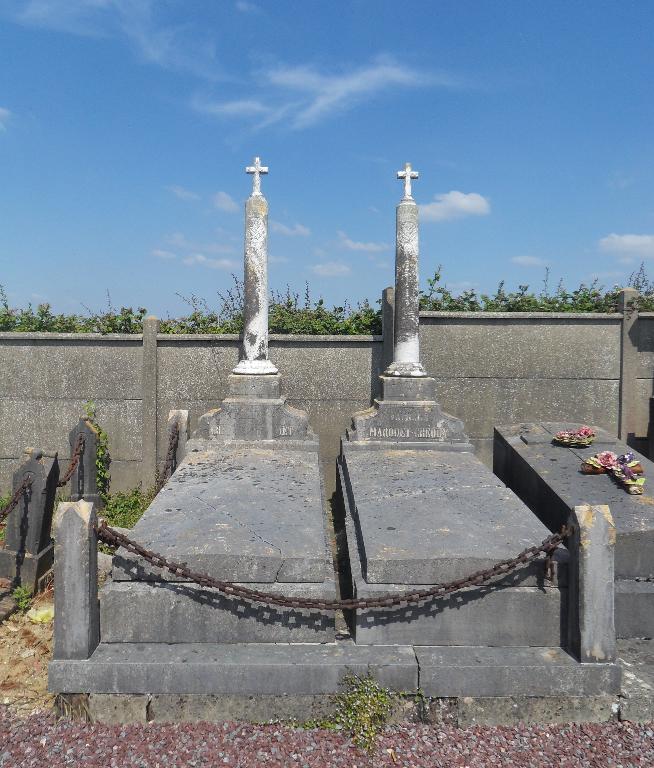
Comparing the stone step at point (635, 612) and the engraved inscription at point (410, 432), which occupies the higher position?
the engraved inscription at point (410, 432)

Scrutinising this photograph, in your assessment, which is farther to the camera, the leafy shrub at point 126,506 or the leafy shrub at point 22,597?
the leafy shrub at point 126,506

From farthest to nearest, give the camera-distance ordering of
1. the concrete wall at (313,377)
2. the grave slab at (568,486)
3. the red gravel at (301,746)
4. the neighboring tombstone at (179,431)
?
the concrete wall at (313,377) < the neighboring tombstone at (179,431) < the grave slab at (568,486) < the red gravel at (301,746)

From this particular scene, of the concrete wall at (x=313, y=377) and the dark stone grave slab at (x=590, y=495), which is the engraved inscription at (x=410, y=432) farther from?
the concrete wall at (x=313, y=377)

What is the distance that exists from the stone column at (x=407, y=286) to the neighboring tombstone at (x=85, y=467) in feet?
11.2

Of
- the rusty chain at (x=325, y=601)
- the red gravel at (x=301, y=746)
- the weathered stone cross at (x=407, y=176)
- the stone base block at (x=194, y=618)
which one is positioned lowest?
the red gravel at (x=301, y=746)

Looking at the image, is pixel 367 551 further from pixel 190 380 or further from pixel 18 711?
pixel 190 380

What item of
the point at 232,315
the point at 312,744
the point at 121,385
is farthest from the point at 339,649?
the point at 232,315

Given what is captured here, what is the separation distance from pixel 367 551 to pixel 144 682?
1.40 metres

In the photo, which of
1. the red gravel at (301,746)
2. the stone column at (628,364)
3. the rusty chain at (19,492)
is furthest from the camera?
the stone column at (628,364)

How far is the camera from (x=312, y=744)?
2971mm

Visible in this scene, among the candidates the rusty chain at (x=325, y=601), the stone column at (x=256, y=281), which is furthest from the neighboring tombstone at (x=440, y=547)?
the stone column at (x=256, y=281)

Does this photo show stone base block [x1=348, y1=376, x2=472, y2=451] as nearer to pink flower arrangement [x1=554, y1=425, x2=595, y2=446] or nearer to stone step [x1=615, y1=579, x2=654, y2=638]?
pink flower arrangement [x1=554, y1=425, x2=595, y2=446]

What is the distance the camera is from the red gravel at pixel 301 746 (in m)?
2.86

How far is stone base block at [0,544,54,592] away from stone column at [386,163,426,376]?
4.04 meters
